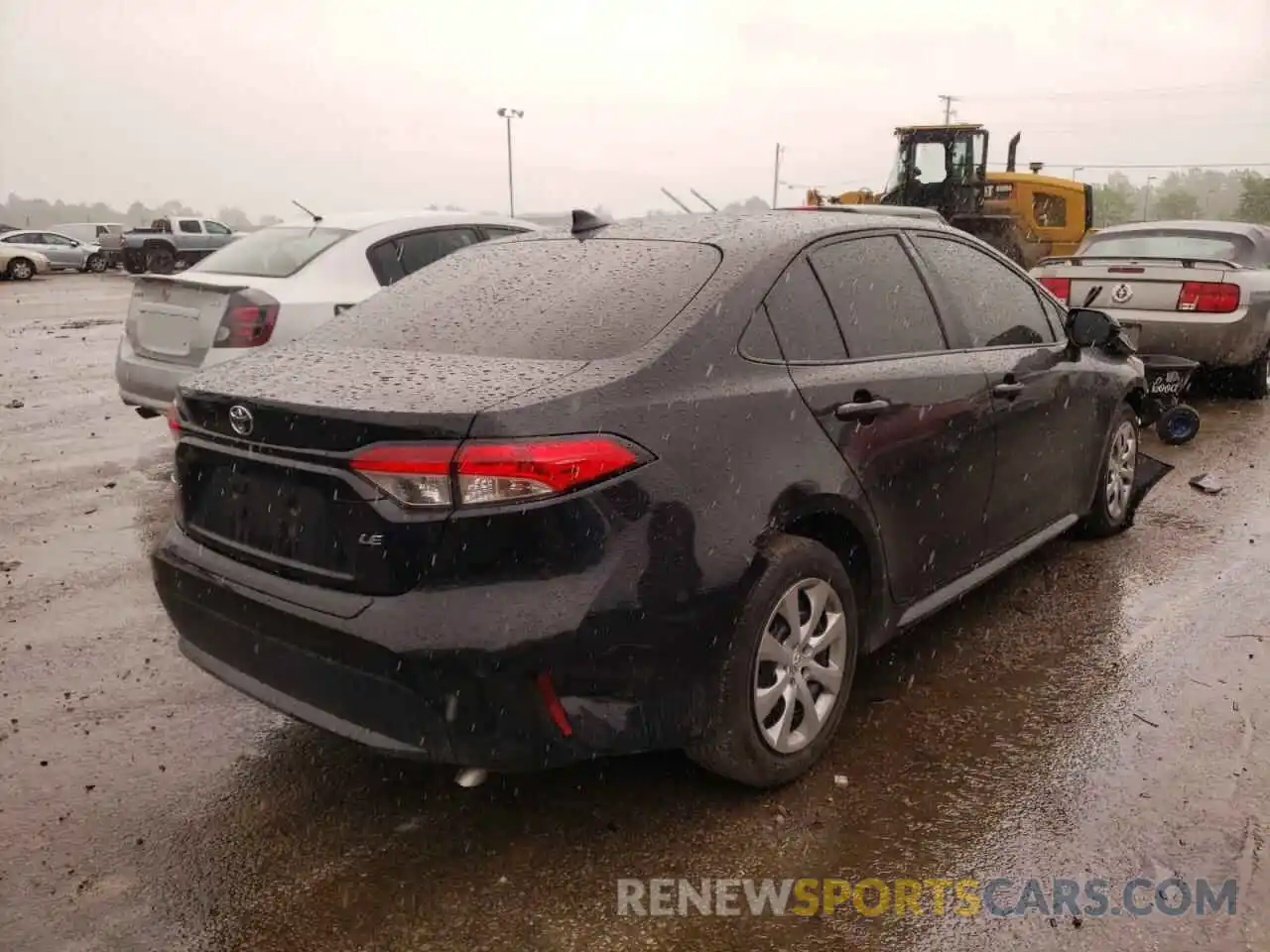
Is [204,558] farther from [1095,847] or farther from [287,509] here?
[1095,847]

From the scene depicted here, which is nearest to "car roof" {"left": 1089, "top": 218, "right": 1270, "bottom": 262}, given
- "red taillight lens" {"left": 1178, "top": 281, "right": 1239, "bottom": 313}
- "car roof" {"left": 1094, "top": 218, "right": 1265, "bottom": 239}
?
"car roof" {"left": 1094, "top": 218, "right": 1265, "bottom": 239}

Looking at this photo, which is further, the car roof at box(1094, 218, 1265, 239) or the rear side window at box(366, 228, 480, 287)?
the car roof at box(1094, 218, 1265, 239)

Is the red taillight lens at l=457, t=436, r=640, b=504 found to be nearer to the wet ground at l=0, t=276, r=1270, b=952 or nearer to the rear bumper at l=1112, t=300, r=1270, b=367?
the wet ground at l=0, t=276, r=1270, b=952

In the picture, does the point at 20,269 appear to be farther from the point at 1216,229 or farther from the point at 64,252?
the point at 1216,229

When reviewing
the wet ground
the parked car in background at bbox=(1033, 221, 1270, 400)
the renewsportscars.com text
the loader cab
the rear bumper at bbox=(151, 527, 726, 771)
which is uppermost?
the loader cab

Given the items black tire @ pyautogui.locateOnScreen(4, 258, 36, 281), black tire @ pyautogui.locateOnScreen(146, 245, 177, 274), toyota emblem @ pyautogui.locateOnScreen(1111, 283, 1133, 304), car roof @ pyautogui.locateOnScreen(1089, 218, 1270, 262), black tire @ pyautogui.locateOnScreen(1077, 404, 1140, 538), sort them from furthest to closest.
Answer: black tire @ pyautogui.locateOnScreen(4, 258, 36, 281)
black tire @ pyautogui.locateOnScreen(146, 245, 177, 274)
car roof @ pyautogui.locateOnScreen(1089, 218, 1270, 262)
toyota emblem @ pyautogui.locateOnScreen(1111, 283, 1133, 304)
black tire @ pyautogui.locateOnScreen(1077, 404, 1140, 538)

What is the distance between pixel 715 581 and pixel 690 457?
Result: 12.5 inches

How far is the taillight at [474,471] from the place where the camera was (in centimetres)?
234

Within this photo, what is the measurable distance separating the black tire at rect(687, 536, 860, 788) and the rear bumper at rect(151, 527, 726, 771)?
10cm

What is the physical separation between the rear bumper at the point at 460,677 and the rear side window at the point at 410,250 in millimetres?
4049

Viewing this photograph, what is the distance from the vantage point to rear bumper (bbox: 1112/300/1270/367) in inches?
316

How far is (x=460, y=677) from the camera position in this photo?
2.36 meters

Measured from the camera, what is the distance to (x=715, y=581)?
2.59 metres

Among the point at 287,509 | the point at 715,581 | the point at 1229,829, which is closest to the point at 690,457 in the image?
the point at 715,581
